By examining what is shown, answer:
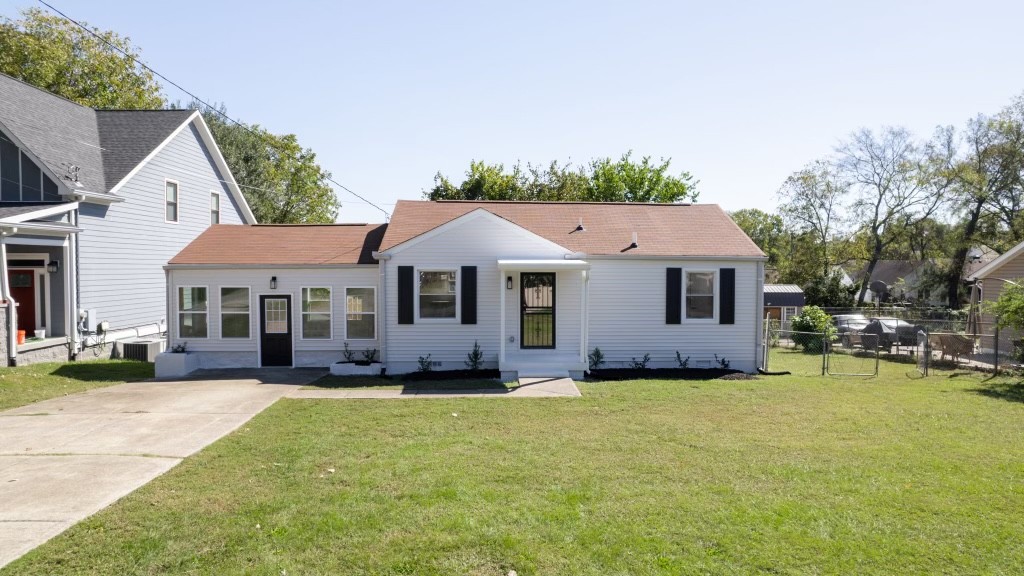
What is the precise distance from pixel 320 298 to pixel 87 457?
844 cm

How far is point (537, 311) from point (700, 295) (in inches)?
164

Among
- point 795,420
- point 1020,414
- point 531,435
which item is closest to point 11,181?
point 531,435

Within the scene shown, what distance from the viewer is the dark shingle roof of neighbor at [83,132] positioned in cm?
1689

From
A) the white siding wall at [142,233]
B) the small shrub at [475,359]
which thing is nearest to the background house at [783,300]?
the small shrub at [475,359]

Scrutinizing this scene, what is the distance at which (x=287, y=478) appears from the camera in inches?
268

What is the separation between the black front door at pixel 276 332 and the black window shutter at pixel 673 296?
31.1 ft

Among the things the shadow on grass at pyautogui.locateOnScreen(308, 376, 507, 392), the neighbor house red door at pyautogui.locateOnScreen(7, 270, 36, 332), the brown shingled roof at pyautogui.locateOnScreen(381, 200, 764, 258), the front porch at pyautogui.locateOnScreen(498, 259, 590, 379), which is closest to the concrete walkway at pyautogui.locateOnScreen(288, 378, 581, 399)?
the shadow on grass at pyautogui.locateOnScreen(308, 376, 507, 392)

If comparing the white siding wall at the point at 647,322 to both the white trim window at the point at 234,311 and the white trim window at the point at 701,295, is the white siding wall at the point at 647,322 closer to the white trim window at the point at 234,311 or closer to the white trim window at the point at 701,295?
the white trim window at the point at 701,295

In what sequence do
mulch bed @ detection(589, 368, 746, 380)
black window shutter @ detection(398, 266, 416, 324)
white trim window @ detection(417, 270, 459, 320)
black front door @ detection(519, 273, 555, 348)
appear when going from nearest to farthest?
mulch bed @ detection(589, 368, 746, 380), black window shutter @ detection(398, 266, 416, 324), white trim window @ detection(417, 270, 459, 320), black front door @ detection(519, 273, 555, 348)

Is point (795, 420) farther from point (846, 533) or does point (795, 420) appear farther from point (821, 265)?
point (821, 265)

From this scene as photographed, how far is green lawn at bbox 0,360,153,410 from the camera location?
12.0 metres

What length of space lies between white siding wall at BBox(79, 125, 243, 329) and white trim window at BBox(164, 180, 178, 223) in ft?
0.53

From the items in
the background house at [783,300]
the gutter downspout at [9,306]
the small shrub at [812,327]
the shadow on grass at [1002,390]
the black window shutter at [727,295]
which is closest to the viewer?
the shadow on grass at [1002,390]

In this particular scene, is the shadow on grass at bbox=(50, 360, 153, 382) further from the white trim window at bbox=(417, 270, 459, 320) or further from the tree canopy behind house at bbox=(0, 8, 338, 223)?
the tree canopy behind house at bbox=(0, 8, 338, 223)
